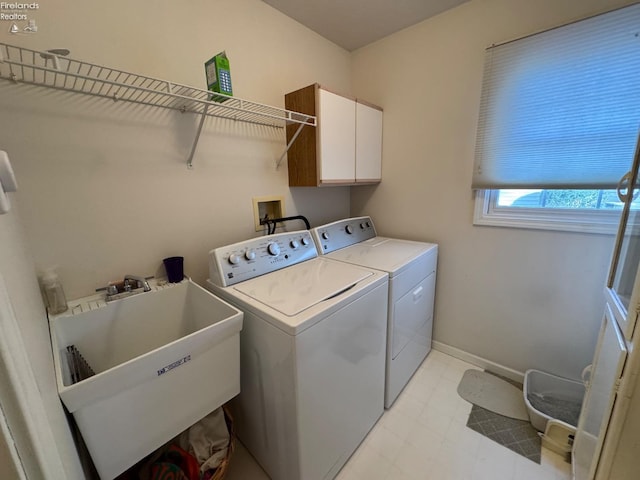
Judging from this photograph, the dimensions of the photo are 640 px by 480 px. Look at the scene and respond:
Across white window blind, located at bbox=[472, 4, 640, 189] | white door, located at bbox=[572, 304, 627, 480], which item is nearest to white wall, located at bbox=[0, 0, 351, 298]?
white window blind, located at bbox=[472, 4, 640, 189]

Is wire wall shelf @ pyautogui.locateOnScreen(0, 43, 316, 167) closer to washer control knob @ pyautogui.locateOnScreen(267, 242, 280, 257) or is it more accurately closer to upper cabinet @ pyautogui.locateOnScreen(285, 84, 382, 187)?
upper cabinet @ pyautogui.locateOnScreen(285, 84, 382, 187)

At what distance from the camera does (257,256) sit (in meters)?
1.43

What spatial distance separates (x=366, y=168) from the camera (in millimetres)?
2090

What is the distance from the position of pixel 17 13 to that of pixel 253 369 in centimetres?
164

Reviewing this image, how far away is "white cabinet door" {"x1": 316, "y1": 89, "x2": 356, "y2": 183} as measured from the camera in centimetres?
168

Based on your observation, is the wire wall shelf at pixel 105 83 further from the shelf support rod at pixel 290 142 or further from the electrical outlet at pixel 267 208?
the electrical outlet at pixel 267 208

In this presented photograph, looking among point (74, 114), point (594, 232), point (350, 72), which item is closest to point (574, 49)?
point (594, 232)

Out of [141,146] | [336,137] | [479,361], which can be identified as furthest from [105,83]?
[479,361]

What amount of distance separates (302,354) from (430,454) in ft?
3.53

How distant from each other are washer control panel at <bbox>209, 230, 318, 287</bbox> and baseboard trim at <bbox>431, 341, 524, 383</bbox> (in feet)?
4.56

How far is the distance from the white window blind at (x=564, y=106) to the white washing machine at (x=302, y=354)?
1127mm

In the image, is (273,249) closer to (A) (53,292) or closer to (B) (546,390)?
(A) (53,292)

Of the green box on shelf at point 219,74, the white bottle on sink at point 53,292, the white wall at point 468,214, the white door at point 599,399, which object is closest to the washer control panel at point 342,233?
the white wall at point 468,214

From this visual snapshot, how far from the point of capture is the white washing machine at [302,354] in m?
1.04
